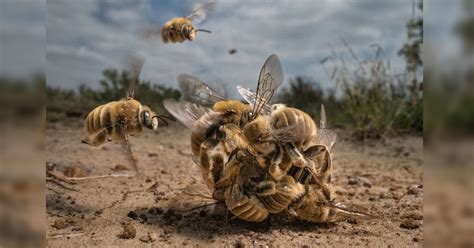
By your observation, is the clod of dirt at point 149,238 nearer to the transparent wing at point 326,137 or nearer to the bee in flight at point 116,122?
the bee in flight at point 116,122

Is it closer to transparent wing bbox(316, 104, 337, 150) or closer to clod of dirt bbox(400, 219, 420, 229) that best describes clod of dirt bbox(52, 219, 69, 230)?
transparent wing bbox(316, 104, 337, 150)

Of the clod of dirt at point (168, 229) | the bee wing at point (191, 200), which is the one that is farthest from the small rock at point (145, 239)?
the bee wing at point (191, 200)

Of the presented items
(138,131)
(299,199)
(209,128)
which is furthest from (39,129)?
(138,131)

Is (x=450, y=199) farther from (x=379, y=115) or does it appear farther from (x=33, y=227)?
(x=379, y=115)

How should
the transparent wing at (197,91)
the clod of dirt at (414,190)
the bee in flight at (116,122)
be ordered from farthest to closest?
the clod of dirt at (414,190) → the bee in flight at (116,122) → the transparent wing at (197,91)

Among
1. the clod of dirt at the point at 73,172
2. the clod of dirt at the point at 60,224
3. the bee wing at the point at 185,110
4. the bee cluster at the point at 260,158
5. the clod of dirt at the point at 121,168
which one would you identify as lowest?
the clod of dirt at the point at 60,224

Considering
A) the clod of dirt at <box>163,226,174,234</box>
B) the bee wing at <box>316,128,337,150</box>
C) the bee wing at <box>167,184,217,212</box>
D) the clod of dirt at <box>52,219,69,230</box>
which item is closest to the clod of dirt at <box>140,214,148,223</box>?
the clod of dirt at <box>163,226,174,234</box>

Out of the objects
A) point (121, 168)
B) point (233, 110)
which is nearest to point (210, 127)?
point (233, 110)
